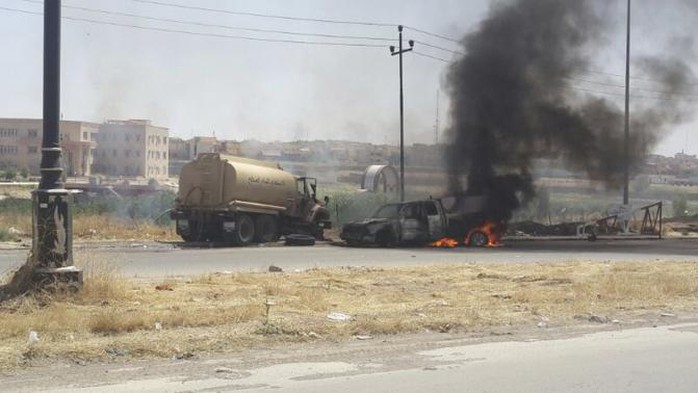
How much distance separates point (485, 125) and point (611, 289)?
791 inches

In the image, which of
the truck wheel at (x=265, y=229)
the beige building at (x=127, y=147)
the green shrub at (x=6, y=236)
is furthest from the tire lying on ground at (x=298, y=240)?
the beige building at (x=127, y=147)

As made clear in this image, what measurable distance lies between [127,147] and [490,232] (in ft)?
113

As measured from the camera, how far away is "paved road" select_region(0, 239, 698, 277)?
601 inches

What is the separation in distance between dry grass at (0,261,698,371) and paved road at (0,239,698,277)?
8.45 ft

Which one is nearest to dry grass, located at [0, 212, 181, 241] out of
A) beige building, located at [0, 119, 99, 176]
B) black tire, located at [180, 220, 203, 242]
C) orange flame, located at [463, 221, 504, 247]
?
black tire, located at [180, 220, 203, 242]

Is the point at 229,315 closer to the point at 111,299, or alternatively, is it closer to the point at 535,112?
the point at 111,299

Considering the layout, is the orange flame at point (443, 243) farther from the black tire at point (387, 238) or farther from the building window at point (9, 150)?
the building window at point (9, 150)

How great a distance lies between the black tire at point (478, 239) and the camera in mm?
25558

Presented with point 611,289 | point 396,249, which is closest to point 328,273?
point 611,289

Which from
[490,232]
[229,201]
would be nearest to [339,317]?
[229,201]

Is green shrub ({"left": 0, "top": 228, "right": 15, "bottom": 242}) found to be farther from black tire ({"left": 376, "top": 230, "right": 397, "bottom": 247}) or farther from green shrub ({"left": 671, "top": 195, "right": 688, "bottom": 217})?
green shrub ({"left": 671, "top": 195, "right": 688, "bottom": 217})

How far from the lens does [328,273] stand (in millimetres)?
13445

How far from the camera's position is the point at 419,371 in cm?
657

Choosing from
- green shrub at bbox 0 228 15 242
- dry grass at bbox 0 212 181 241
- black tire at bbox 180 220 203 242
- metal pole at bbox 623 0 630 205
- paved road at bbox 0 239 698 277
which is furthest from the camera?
metal pole at bbox 623 0 630 205
